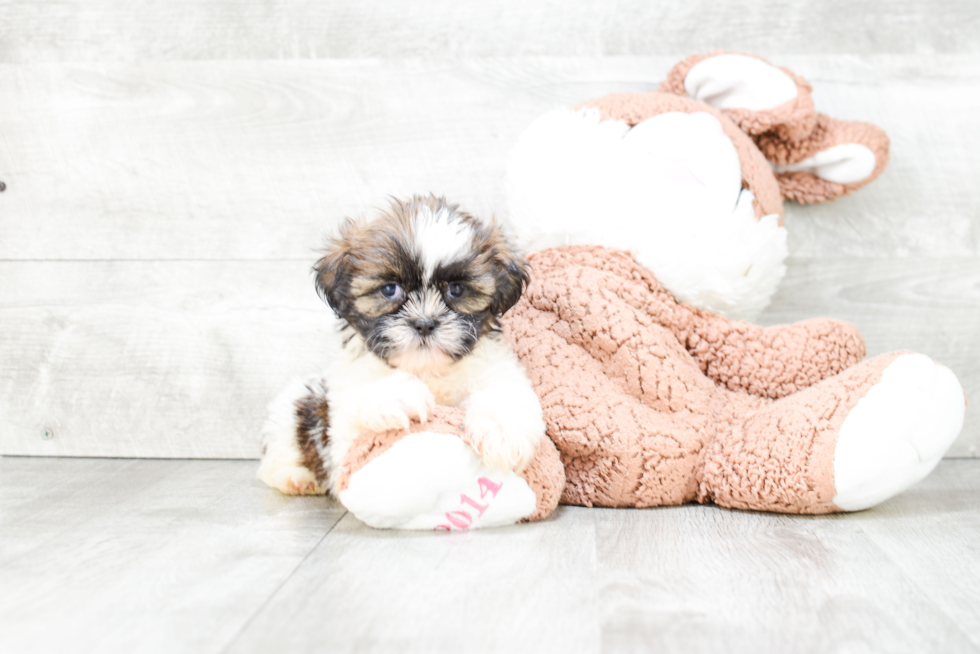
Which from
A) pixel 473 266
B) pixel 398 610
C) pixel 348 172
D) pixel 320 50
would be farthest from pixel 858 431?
pixel 320 50

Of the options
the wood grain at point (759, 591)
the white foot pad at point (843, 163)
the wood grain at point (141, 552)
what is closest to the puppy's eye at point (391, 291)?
the wood grain at point (141, 552)

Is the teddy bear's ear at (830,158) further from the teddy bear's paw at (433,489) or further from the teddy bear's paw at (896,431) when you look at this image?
the teddy bear's paw at (433,489)

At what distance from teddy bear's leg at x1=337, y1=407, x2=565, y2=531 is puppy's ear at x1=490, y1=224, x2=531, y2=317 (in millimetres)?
227

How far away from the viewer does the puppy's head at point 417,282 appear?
1.26 meters

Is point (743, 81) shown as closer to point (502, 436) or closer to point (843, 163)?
point (843, 163)

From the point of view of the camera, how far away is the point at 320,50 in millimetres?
1937

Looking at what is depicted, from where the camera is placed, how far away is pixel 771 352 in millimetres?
1538

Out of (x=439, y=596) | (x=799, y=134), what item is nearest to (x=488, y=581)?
(x=439, y=596)

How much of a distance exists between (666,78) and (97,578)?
1.63 m

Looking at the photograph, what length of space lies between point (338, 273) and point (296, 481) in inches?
20.4

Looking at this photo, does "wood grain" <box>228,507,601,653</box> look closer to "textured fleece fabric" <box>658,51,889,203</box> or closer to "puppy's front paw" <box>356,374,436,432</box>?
"puppy's front paw" <box>356,374,436,432</box>

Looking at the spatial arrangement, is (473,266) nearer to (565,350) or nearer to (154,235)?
(565,350)

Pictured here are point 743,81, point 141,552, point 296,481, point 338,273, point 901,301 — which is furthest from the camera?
point 901,301

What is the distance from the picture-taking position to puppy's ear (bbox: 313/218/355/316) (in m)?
1.32
